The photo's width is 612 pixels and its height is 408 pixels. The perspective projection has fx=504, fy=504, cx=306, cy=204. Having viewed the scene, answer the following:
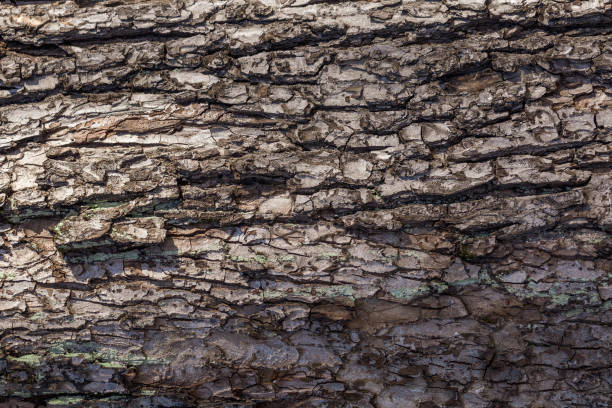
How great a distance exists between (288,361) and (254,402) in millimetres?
291

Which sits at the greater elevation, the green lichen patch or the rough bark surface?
the rough bark surface

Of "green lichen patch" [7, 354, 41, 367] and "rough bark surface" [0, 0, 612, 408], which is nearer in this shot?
"rough bark surface" [0, 0, 612, 408]

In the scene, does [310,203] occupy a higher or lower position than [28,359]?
higher

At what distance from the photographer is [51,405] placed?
8.57ft

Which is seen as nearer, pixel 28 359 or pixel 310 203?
pixel 310 203

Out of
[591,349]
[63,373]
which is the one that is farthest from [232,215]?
[591,349]

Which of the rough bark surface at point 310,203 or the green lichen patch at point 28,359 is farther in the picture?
the green lichen patch at point 28,359

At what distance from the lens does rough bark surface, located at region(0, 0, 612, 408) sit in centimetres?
235

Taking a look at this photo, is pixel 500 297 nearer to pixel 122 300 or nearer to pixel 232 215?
pixel 232 215

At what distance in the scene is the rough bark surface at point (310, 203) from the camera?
2.35 m

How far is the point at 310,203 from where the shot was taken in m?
2.37

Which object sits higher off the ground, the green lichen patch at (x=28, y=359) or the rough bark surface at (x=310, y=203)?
the rough bark surface at (x=310, y=203)

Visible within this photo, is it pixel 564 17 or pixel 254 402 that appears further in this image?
pixel 254 402

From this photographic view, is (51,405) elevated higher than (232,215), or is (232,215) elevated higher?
(232,215)
